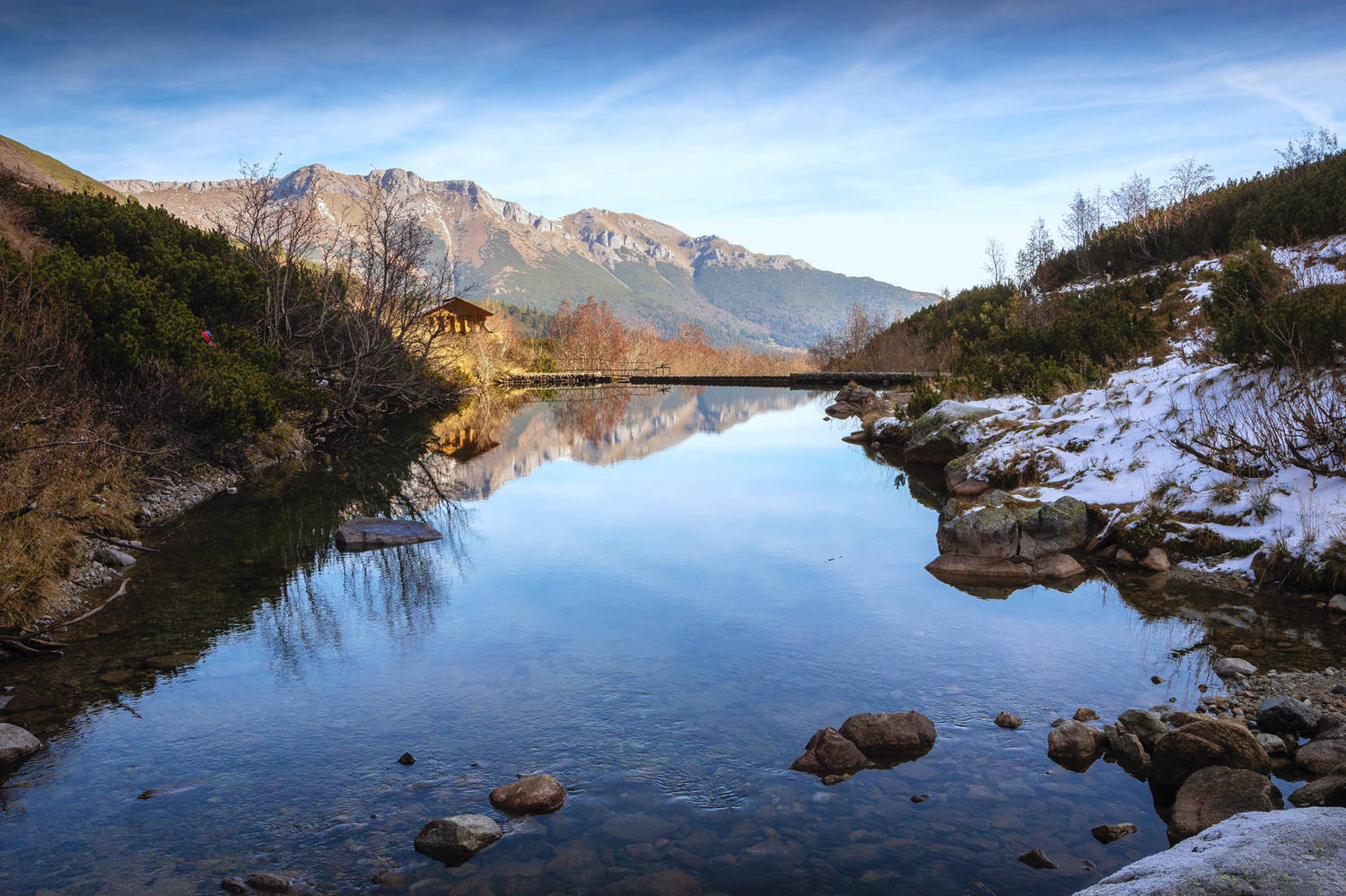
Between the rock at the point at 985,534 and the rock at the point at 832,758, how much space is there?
19.9ft

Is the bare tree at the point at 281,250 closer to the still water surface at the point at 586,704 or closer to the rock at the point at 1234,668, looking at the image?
the still water surface at the point at 586,704

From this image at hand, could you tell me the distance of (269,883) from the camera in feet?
14.6

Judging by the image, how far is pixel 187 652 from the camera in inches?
312

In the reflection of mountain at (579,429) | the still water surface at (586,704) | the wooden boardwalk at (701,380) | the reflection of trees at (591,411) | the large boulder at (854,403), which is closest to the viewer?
the still water surface at (586,704)

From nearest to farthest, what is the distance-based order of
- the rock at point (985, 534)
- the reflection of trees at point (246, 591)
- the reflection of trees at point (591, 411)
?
the reflection of trees at point (246, 591) → the rock at point (985, 534) → the reflection of trees at point (591, 411)

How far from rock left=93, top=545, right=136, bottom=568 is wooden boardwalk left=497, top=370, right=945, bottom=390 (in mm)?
33917

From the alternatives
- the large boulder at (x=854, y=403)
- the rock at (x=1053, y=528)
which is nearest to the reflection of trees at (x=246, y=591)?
the rock at (x=1053, y=528)

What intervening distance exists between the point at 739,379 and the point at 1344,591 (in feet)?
153

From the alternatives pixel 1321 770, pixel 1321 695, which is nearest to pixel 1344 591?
pixel 1321 695

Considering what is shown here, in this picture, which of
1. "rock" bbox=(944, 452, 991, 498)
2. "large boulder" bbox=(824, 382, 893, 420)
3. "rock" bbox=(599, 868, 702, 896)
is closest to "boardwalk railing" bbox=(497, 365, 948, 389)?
"large boulder" bbox=(824, 382, 893, 420)

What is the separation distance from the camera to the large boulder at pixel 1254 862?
3.31m

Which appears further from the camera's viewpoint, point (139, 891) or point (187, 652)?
point (187, 652)

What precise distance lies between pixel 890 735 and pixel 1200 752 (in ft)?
6.49

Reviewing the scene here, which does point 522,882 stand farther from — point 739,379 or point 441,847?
point 739,379
